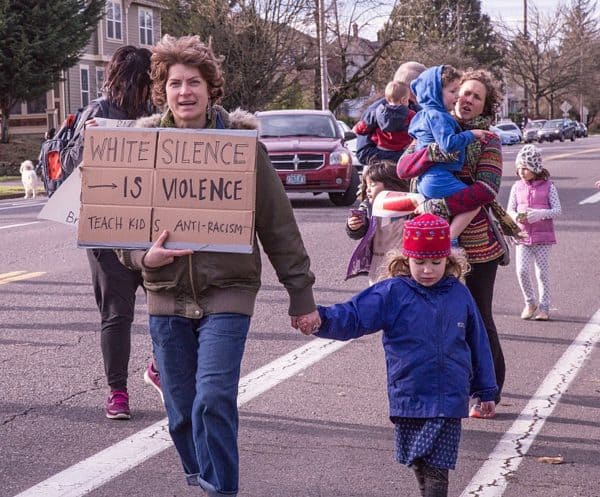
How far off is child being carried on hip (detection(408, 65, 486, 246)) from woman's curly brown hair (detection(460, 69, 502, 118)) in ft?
0.21

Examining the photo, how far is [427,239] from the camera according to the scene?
170 inches

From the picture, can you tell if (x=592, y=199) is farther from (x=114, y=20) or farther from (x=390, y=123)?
(x=114, y=20)

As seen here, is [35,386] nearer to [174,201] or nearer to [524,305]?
[174,201]

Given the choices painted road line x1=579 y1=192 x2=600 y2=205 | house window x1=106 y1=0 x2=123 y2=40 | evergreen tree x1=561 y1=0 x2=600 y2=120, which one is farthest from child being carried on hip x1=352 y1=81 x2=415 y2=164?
evergreen tree x1=561 y1=0 x2=600 y2=120

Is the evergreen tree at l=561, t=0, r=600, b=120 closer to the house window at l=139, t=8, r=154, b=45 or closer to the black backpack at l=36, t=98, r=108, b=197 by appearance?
the house window at l=139, t=8, r=154, b=45

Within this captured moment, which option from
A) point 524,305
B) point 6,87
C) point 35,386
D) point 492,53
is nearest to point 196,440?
point 35,386

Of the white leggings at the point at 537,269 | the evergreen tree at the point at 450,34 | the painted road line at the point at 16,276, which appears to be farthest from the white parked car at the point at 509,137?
the white leggings at the point at 537,269

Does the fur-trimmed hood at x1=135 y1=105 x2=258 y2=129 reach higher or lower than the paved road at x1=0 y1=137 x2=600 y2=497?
higher

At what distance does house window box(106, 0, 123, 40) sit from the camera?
53.8m

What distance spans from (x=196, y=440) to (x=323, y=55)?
3893 centimetres

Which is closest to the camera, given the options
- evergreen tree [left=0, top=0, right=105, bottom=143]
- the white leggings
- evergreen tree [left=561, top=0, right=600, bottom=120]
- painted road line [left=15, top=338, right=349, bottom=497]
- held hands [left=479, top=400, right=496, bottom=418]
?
painted road line [left=15, top=338, right=349, bottom=497]

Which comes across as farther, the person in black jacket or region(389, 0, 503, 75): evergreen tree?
region(389, 0, 503, 75): evergreen tree

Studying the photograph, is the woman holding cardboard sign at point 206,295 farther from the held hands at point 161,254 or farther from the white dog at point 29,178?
the white dog at point 29,178

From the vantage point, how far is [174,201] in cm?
422
